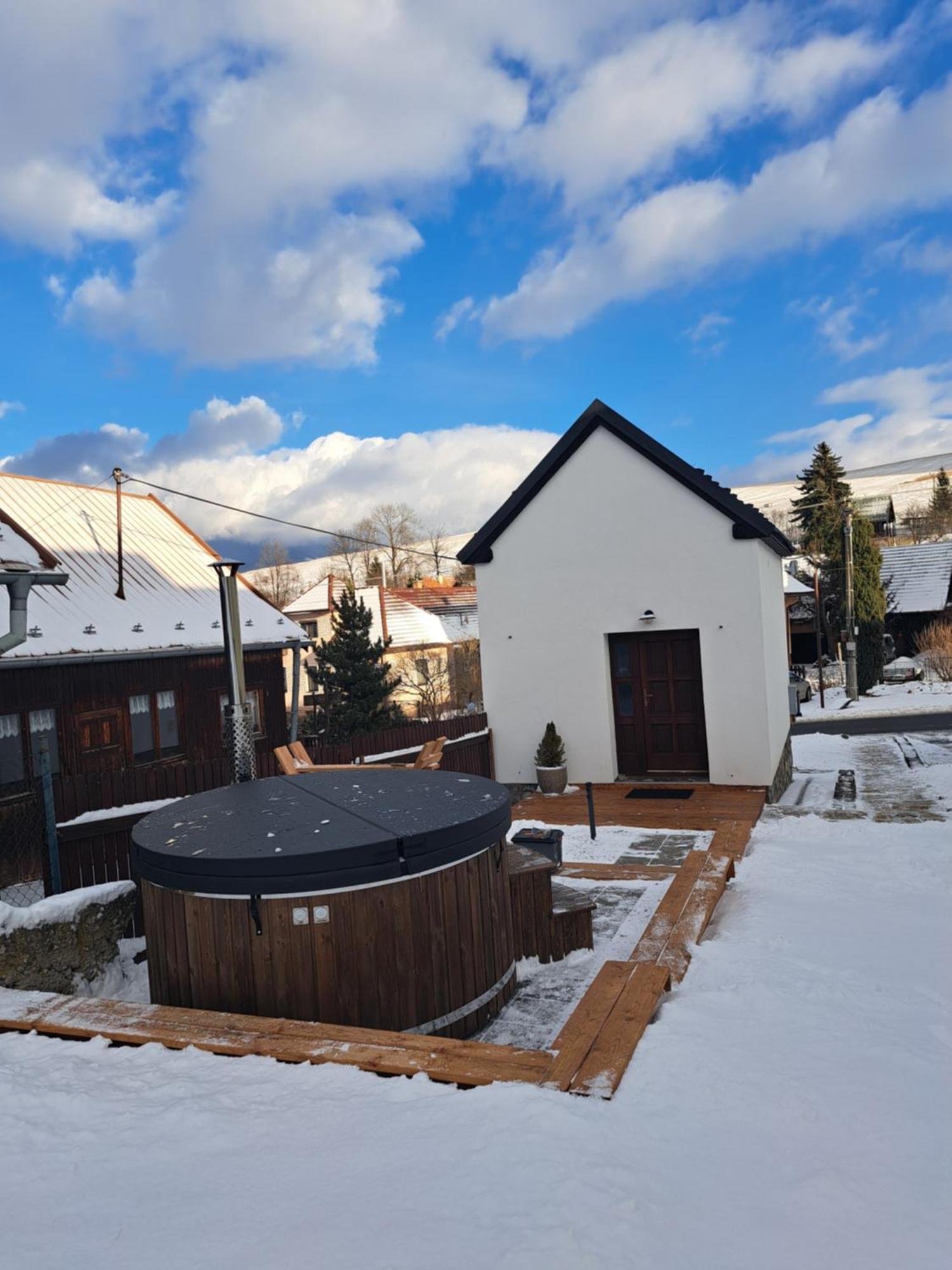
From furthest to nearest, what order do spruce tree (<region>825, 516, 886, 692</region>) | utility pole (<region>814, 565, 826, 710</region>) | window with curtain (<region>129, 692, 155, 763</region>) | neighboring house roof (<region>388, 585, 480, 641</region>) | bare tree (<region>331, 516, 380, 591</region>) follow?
bare tree (<region>331, 516, 380, 591</region>)
neighboring house roof (<region>388, 585, 480, 641</region>)
spruce tree (<region>825, 516, 886, 692</region>)
utility pole (<region>814, 565, 826, 710</region>)
window with curtain (<region>129, 692, 155, 763</region>)

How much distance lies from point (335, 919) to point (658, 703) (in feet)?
25.5

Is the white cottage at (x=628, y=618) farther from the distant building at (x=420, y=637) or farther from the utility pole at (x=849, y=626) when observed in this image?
the distant building at (x=420, y=637)

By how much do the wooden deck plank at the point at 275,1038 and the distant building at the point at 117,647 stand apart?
544 centimetres

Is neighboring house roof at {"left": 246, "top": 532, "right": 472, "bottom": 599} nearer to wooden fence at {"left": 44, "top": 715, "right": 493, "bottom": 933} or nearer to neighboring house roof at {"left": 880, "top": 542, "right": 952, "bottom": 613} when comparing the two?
neighboring house roof at {"left": 880, "top": 542, "right": 952, "bottom": 613}

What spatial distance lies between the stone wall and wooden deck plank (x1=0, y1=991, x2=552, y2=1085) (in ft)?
1.43

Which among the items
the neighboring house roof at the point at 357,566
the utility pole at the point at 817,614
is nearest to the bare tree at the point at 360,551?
the neighboring house roof at the point at 357,566

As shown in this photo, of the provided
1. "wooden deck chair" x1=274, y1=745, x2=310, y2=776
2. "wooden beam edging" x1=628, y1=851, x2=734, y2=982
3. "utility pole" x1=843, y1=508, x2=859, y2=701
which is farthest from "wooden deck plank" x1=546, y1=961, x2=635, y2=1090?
"utility pole" x1=843, y1=508, x2=859, y2=701

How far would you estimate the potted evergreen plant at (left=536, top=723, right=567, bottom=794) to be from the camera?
A: 11188 millimetres

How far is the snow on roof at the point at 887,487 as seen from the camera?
340 ft

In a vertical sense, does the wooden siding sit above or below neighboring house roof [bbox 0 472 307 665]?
below

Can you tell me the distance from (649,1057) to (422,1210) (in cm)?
137

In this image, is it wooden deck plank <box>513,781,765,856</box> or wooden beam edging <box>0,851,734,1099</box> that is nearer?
wooden beam edging <box>0,851,734,1099</box>

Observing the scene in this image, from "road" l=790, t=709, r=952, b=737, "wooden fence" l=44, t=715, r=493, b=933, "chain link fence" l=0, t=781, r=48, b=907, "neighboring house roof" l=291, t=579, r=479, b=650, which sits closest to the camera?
"wooden fence" l=44, t=715, r=493, b=933

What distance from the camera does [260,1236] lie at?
8.27ft
